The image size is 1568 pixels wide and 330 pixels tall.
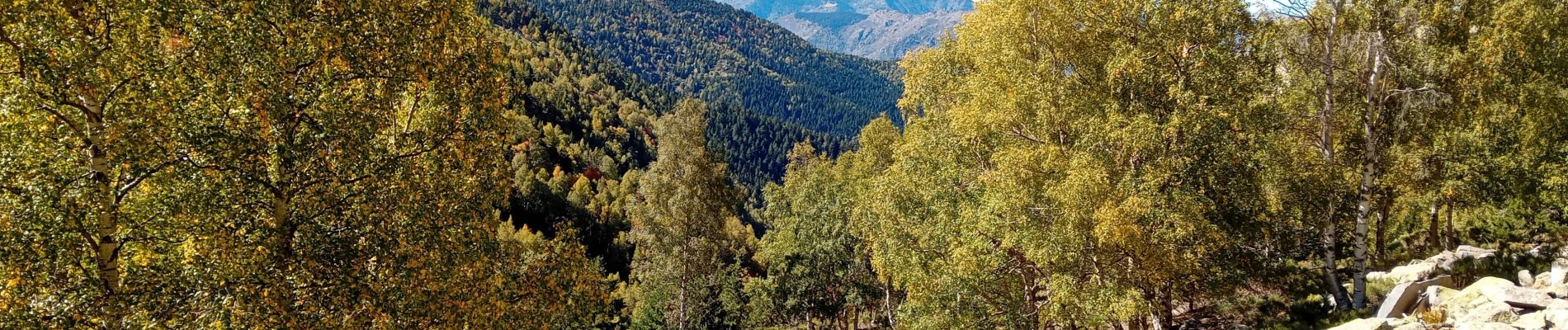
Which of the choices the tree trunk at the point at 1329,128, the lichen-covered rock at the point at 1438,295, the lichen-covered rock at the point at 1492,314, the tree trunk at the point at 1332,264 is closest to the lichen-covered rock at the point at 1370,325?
the lichen-covered rock at the point at 1492,314

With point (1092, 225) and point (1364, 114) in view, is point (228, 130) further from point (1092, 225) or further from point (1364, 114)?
point (1364, 114)

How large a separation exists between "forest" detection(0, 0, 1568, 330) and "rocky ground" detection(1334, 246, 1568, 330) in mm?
89

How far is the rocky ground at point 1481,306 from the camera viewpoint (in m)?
9.78

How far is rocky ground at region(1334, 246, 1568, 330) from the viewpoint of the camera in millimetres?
9781

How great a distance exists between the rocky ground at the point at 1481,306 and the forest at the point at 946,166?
9cm

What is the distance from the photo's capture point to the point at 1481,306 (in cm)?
1038

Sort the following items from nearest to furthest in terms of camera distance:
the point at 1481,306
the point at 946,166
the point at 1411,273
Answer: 1. the point at 1481,306
2. the point at 946,166
3. the point at 1411,273

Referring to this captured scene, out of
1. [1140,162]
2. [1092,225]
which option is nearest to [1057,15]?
[1140,162]

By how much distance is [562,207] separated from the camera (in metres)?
93.2

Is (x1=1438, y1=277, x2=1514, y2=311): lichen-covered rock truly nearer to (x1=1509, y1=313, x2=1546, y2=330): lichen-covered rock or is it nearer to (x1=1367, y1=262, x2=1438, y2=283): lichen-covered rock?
(x1=1509, y1=313, x2=1546, y2=330): lichen-covered rock

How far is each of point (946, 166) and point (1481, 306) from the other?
9.03 metres

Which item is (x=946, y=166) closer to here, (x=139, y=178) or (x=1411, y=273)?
(x=1411, y=273)

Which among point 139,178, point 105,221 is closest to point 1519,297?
point 139,178

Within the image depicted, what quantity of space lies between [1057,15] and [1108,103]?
221cm
